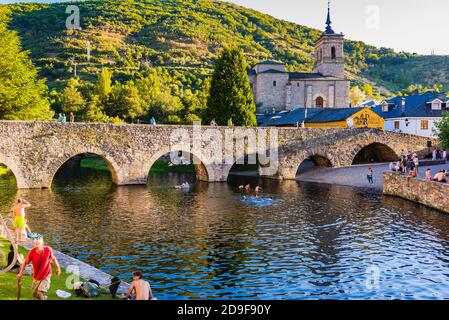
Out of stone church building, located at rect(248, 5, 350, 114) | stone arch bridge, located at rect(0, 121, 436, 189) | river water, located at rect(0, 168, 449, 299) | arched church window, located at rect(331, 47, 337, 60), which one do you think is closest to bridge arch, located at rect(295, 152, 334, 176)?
stone arch bridge, located at rect(0, 121, 436, 189)

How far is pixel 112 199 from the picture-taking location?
35.5 metres

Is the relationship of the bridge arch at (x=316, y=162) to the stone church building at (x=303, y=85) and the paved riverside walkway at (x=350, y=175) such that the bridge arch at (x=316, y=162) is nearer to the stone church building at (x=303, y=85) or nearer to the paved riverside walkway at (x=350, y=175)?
the paved riverside walkway at (x=350, y=175)

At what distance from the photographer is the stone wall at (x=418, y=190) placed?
1195 inches

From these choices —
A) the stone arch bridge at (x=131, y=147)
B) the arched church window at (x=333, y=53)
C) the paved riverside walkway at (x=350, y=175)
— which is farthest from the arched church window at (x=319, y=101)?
the paved riverside walkway at (x=350, y=175)

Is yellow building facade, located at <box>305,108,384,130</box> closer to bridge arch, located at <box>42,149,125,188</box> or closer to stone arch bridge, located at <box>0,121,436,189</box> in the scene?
stone arch bridge, located at <box>0,121,436,189</box>

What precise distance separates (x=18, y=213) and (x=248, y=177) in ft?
117

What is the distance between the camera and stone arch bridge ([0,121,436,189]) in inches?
1531

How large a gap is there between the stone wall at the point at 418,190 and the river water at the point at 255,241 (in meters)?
0.83

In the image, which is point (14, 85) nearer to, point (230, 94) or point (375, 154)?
point (230, 94)

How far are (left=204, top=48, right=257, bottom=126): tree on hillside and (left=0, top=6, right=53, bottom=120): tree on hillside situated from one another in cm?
2287

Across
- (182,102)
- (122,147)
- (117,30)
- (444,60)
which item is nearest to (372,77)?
(444,60)

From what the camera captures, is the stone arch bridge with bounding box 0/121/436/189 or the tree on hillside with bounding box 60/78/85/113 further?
the tree on hillside with bounding box 60/78/85/113
